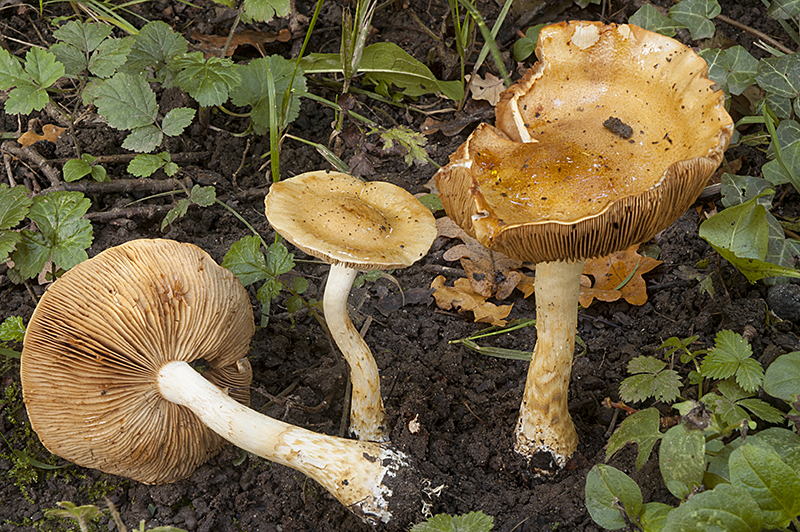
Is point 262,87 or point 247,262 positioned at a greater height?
point 262,87

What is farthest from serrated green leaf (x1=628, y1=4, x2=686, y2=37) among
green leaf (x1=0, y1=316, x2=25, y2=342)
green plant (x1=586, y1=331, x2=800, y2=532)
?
green leaf (x1=0, y1=316, x2=25, y2=342)

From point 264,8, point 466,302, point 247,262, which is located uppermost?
point 264,8

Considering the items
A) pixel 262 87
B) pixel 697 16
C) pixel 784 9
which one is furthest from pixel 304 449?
pixel 784 9

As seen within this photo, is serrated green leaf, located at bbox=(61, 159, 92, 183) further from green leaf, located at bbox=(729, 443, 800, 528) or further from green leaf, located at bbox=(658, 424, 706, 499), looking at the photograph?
green leaf, located at bbox=(729, 443, 800, 528)

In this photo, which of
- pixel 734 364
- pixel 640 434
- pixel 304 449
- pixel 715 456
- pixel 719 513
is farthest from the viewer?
pixel 304 449

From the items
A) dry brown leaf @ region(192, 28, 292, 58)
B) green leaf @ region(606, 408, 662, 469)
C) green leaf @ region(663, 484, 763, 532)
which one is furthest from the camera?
dry brown leaf @ region(192, 28, 292, 58)

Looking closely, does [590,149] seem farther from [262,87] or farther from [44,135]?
[44,135]
